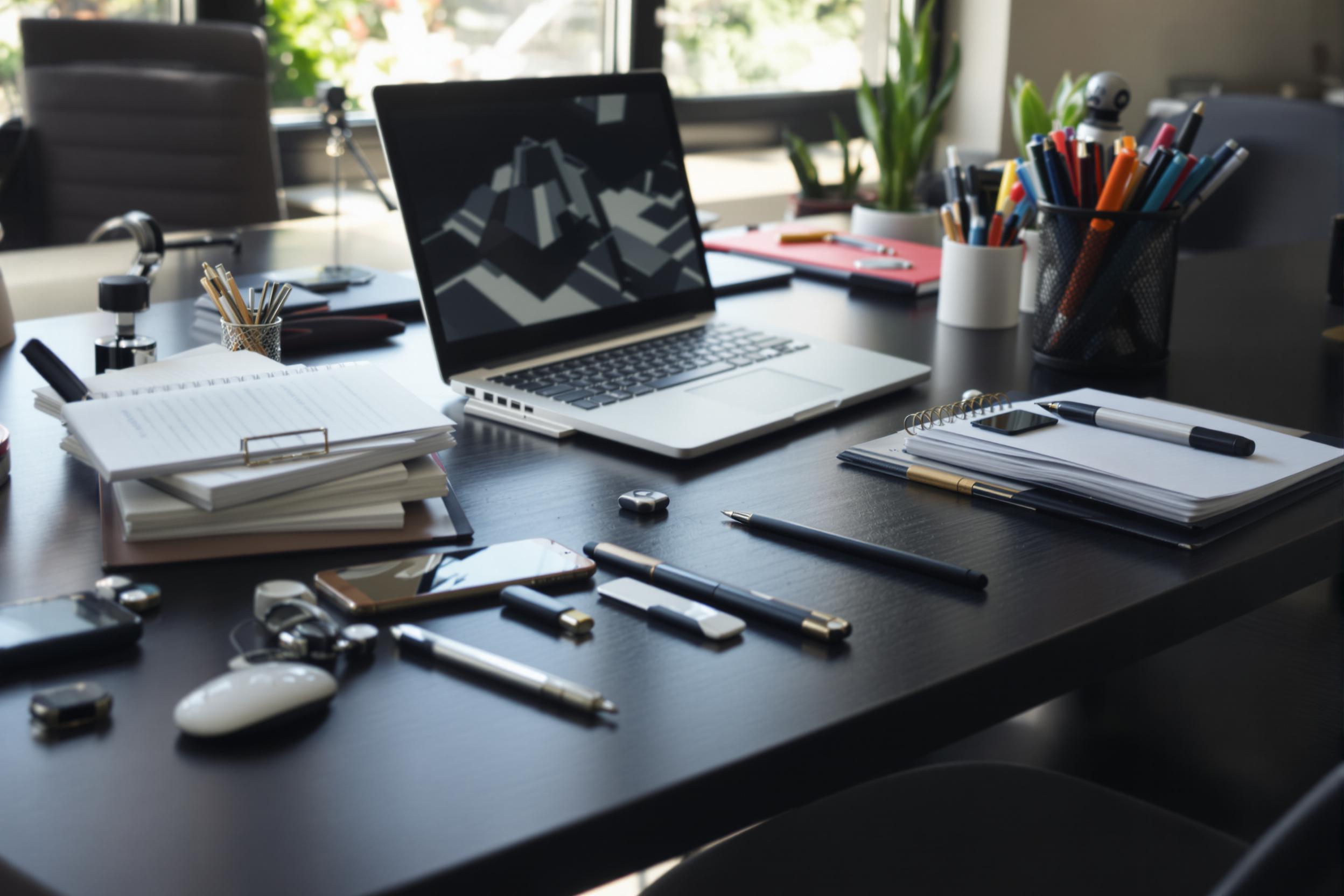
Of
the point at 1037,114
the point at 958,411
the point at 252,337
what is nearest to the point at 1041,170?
the point at 958,411

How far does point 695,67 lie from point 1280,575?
297 cm

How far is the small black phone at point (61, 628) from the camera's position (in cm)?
55

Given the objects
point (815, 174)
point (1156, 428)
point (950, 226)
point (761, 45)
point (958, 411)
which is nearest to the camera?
point (1156, 428)

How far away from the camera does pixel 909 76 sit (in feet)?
5.67

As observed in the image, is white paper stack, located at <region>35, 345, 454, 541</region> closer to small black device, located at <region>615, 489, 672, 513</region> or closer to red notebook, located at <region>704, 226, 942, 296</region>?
small black device, located at <region>615, 489, 672, 513</region>

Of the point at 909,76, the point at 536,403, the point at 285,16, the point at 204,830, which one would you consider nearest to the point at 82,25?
the point at 285,16

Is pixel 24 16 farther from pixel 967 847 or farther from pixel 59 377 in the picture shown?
pixel 967 847

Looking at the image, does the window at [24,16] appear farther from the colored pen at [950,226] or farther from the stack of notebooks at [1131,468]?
the stack of notebooks at [1131,468]

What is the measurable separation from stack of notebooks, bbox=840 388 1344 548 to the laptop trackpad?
10cm

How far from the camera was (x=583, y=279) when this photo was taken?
1.13 metres

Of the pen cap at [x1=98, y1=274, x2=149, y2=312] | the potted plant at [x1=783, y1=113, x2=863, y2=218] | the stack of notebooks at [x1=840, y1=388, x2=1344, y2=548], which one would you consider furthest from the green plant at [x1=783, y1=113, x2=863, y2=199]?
the pen cap at [x1=98, y1=274, x2=149, y2=312]

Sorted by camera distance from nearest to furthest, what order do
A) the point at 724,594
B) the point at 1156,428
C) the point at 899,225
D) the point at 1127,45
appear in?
the point at 724,594, the point at 1156,428, the point at 899,225, the point at 1127,45

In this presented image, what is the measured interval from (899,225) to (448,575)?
119 centimetres

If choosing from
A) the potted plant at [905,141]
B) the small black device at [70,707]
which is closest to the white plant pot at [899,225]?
the potted plant at [905,141]
